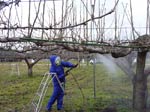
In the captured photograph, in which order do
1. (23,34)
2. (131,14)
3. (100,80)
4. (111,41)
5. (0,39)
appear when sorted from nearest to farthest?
1. (0,39)
2. (23,34)
3. (111,41)
4. (131,14)
5. (100,80)

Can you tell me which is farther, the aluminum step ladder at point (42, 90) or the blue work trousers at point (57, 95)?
the blue work trousers at point (57, 95)

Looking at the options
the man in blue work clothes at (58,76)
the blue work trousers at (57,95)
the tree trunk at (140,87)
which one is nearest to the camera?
the tree trunk at (140,87)

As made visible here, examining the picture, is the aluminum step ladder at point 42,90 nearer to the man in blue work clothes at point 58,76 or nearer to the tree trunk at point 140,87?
the man in blue work clothes at point 58,76

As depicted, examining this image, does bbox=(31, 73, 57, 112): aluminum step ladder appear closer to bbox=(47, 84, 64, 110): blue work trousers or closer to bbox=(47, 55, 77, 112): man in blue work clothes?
bbox=(47, 55, 77, 112): man in blue work clothes

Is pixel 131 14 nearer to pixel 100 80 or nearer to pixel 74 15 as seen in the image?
pixel 74 15

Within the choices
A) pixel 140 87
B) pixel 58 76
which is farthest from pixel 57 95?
pixel 140 87

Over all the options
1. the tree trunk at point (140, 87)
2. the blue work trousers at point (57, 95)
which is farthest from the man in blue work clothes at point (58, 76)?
the tree trunk at point (140, 87)

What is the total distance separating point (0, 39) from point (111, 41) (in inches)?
118

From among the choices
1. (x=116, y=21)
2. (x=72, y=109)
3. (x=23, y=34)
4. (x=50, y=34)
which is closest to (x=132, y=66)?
(x=116, y=21)

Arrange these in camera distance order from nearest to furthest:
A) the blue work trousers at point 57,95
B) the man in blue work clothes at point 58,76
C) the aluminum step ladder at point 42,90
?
the aluminum step ladder at point 42,90 < the man in blue work clothes at point 58,76 < the blue work trousers at point 57,95

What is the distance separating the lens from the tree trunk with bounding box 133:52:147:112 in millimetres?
8988

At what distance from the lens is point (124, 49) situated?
809 centimetres

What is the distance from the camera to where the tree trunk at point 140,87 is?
29.5 ft

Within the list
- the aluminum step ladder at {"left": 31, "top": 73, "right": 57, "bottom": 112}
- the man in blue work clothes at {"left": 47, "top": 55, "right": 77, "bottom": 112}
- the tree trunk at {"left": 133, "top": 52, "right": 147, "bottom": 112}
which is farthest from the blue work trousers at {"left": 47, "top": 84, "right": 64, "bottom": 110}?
the tree trunk at {"left": 133, "top": 52, "right": 147, "bottom": 112}
